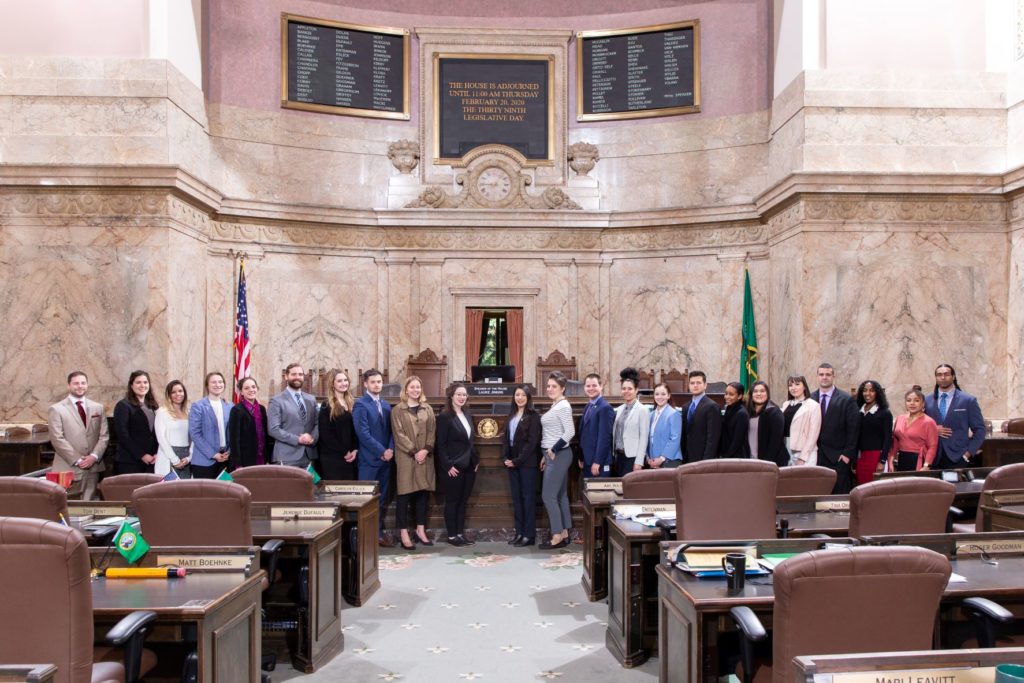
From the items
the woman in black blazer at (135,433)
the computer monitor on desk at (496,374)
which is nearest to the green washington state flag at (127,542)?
the woman in black blazer at (135,433)

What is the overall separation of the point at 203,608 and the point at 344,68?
1217cm

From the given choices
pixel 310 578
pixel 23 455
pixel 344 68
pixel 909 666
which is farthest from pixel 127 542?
pixel 344 68

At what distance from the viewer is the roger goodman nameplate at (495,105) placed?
1415 cm

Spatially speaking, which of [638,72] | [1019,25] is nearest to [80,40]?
[638,72]

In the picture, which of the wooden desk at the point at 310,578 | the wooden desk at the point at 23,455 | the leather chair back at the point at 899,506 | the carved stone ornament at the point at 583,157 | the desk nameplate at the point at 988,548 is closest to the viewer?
the desk nameplate at the point at 988,548

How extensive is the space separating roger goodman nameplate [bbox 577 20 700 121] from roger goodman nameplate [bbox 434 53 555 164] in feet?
2.24

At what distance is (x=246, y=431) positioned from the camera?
7109mm

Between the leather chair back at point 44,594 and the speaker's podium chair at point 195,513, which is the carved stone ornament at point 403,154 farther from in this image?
the leather chair back at point 44,594

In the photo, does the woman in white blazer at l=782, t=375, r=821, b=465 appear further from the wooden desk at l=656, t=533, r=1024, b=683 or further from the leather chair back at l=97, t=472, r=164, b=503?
the leather chair back at l=97, t=472, r=164, b=503

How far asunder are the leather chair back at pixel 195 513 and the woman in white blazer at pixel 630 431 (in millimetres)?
4103

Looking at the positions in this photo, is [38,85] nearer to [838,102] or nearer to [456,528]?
[456,528]

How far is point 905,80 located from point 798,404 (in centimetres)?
600

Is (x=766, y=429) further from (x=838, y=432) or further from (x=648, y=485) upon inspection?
(x=648, y=485)

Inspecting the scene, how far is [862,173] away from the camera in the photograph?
34.6ft
